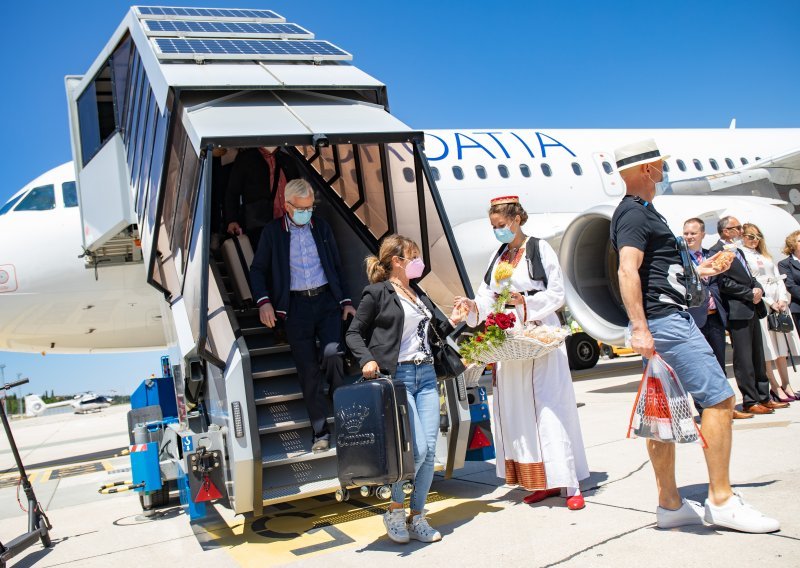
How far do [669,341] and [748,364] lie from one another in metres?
3.37

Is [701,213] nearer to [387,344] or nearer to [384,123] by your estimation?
[384,123]

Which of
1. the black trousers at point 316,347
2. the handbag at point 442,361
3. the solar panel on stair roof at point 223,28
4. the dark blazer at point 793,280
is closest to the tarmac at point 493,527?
the black trousers at point 316,347

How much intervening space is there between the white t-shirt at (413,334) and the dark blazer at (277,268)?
1.02 m

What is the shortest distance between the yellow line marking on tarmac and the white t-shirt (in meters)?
0.94

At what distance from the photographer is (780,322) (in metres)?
6.51

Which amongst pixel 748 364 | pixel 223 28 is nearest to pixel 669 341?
pixel 748 364

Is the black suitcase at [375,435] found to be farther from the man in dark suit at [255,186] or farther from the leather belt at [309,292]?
the man in dark suit at [255,186]

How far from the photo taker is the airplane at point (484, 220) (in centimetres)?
791

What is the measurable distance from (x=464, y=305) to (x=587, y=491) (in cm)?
137

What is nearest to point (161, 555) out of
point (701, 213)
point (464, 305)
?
point (464, 305)

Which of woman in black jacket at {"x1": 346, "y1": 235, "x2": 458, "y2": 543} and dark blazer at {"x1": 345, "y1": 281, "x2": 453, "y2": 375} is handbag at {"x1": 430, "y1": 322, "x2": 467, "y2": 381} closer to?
woman in black jacket at {"x1": 346, "y1": 235, "x2": 458, "y2": 543}

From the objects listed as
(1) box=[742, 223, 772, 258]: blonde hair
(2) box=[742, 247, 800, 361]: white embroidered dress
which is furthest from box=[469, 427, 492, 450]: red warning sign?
(1) box=[742, 223, 772, 258]: blonde hair

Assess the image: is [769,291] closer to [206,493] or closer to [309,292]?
[309,292]

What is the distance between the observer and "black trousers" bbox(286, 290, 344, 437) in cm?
446
